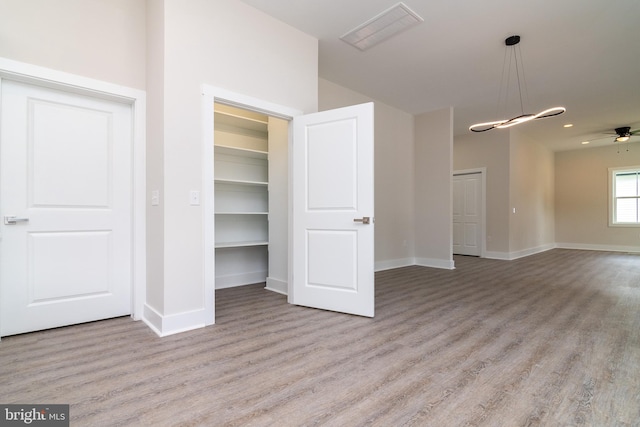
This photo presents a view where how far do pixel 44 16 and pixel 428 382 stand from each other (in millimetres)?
3769

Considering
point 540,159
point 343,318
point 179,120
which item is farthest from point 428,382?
point 540,159

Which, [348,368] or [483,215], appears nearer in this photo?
[348,368]

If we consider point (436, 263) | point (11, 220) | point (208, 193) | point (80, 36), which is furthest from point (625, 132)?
point (11, 220)

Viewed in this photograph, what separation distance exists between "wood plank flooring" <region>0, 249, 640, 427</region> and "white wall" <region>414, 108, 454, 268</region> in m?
2.56

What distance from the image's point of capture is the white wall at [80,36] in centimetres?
226

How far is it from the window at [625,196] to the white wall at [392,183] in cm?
672

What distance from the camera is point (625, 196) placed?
8.40 metres

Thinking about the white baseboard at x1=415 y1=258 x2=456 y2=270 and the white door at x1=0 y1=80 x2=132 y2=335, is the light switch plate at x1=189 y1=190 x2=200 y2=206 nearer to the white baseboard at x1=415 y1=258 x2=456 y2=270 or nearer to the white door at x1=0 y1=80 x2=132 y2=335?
the white door at x1=0 y1=80 x2=132 y2=335

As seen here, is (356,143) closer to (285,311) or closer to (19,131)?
(285,311)

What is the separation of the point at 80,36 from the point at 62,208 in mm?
1426

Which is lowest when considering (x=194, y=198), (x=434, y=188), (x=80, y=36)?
Answer: (x=194, y=198)

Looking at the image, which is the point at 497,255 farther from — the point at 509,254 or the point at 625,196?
the point at 625,196

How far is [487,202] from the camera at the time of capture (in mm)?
7215

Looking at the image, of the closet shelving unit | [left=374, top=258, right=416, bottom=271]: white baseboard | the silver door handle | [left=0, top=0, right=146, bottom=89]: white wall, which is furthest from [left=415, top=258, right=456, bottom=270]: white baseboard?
the silver door handle
